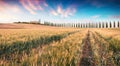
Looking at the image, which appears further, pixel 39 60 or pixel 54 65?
pixel 39 60

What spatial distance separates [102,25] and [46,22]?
5852 centimetres

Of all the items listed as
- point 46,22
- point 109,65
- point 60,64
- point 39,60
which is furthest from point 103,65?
point 46,22

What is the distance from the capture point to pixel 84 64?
7098mm

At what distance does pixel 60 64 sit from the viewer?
644 centimetres

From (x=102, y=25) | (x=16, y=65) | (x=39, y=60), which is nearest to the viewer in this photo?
(x=16, y=65)

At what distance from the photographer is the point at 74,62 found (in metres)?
6.97

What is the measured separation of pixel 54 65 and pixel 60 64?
0.30m

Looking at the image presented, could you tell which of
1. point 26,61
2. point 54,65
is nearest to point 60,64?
point 54,65

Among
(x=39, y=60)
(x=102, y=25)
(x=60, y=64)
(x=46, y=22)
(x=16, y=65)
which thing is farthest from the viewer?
(x=46, y=22)

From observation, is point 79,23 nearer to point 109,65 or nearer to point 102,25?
point 102,25

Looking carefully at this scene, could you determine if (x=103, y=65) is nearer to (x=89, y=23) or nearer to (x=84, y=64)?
(x=84, y=64)

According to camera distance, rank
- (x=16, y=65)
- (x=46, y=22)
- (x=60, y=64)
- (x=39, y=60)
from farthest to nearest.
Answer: (x=46, y=22)
(x=39, y=60)
(x=60, y=64)
(x=16, y=65)

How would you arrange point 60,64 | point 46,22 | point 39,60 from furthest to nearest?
point 46,22, point 39,60, point 60,64

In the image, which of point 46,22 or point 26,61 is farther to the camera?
point 46,22
